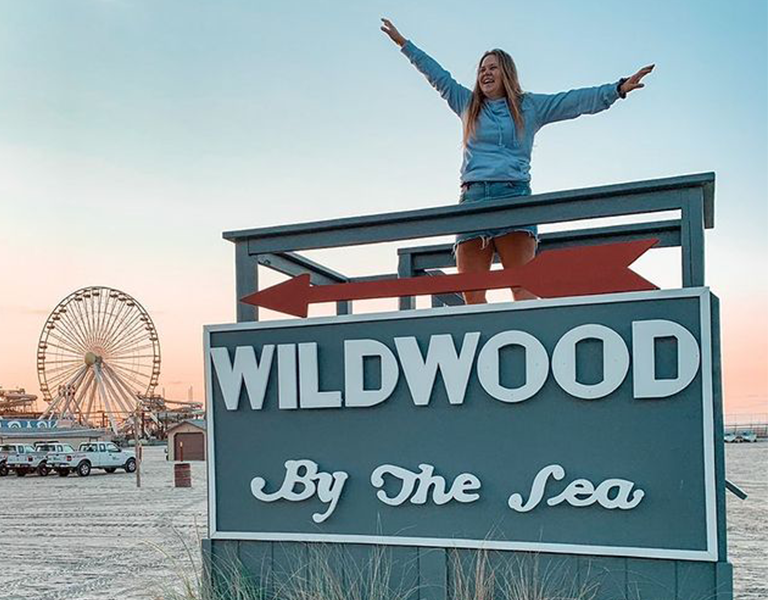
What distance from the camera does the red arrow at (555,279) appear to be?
2926 millimetres

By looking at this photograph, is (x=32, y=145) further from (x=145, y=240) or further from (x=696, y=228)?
(x=696, y=228)

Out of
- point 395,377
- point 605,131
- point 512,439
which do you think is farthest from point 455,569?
point 605,131

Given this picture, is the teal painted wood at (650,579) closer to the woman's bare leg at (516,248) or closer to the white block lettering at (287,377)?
the woman's bare leg at (516,248)

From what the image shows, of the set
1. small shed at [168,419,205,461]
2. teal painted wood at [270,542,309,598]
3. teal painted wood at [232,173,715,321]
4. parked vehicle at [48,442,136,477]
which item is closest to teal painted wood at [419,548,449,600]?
teal painted wood at [270,542,309,598]

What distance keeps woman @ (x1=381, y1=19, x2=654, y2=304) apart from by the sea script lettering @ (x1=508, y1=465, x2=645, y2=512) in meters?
0.90

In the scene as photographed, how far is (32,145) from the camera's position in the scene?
1469cm

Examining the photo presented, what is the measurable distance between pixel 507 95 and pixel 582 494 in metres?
1.74

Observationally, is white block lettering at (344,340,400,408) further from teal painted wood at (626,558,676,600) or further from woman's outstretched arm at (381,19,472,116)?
woman's outstretched arm at (381,19,472,116)

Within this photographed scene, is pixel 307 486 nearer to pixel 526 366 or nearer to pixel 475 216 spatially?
pixel 526 366

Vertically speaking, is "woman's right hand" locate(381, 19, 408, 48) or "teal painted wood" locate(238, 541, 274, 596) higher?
"woman's right hand" locate(381, 19, 408, 48)

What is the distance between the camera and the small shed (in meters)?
44.1

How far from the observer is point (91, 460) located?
95.0 ft

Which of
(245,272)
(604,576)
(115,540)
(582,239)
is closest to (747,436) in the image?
(115,540)

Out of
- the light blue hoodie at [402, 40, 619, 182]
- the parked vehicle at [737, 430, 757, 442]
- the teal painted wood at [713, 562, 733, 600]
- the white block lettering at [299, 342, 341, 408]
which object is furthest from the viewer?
the parked vehicle at [737, 430, 757, 442]
